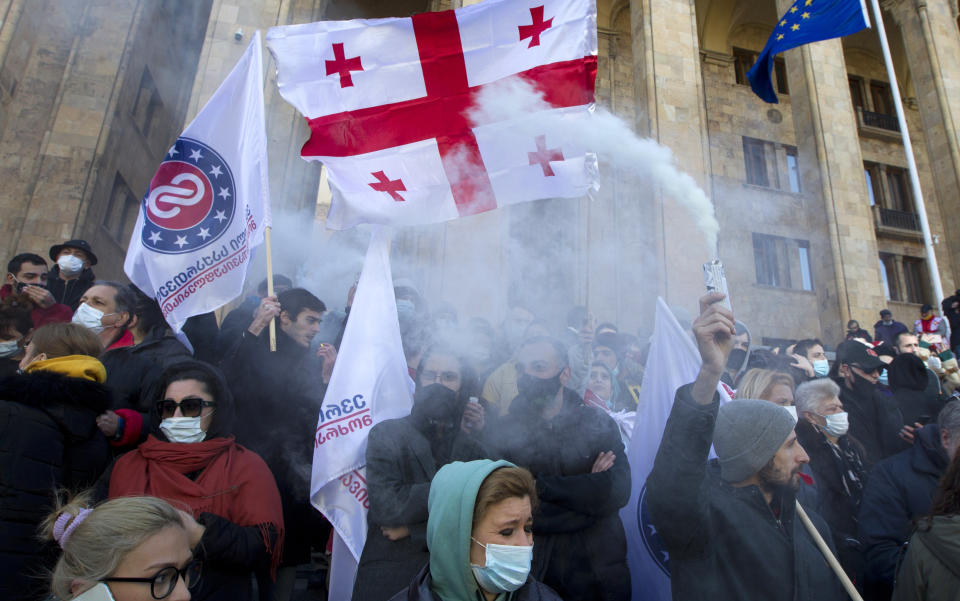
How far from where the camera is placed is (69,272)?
5.02 m

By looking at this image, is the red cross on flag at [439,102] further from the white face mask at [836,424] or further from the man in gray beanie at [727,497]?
the man in gray beanie at [727,497]

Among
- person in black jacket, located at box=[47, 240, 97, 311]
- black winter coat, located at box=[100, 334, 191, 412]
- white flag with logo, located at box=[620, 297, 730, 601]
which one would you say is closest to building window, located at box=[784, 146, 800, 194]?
white flag with logo, located at box=[620, 297, 730, 601]

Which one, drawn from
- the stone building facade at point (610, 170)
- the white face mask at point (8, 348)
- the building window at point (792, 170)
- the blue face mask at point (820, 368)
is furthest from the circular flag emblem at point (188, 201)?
the building window at point (792, 170)

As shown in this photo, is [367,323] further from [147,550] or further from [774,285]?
[774,285]

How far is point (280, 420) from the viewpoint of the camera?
362cm

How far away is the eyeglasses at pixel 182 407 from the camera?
2.66 meters

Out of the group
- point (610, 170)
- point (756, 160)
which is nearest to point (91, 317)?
point (610, 170)

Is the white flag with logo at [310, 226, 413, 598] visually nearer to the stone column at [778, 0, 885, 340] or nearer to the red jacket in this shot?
the red jacket

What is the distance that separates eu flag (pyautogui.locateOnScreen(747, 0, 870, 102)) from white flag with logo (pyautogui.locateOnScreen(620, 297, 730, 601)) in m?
7.24

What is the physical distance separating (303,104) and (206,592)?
3134 mm

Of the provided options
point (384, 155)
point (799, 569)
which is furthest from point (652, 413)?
point (384, 155)

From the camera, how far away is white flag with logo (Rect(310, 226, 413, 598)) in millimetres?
3174

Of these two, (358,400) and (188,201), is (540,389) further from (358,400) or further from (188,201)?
(188,201)

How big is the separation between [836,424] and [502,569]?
2.52m
